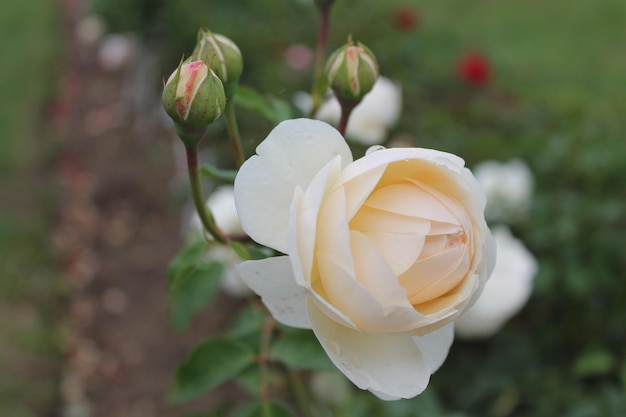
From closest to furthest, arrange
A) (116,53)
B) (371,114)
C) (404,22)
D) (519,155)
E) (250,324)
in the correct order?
(250,324)
(371,114)
(519,155)
(404,22)
(116,53)

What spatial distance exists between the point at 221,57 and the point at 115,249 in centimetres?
227

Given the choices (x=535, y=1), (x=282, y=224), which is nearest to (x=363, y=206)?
(x=282, y=224)

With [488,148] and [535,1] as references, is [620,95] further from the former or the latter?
[488,148]

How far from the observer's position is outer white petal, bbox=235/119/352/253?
1.66 ft

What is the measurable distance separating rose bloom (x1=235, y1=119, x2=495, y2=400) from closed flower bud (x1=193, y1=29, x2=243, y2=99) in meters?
0.15

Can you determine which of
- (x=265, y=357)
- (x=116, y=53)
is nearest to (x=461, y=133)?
(x=265, y=357)

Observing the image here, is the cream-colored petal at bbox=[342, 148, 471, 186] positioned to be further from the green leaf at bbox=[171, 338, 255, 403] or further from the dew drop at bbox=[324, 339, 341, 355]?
the green leaf at bbox=[171, 338, 255, 403]

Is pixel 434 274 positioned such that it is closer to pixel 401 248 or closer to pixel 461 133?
pixel 401 248

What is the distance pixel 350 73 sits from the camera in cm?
66

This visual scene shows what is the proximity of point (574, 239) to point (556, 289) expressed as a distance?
0.13 metres

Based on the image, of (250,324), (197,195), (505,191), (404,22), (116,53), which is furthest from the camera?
(116,53)

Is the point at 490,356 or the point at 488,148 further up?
the point at 488,148

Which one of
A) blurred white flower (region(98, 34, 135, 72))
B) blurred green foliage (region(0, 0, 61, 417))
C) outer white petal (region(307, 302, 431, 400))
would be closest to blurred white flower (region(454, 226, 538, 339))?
outer white petal (region(307, 302, 431, 400))

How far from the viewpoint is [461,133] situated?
2.15 m
